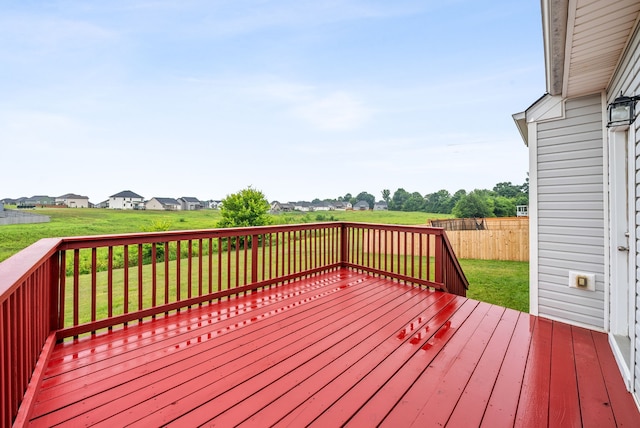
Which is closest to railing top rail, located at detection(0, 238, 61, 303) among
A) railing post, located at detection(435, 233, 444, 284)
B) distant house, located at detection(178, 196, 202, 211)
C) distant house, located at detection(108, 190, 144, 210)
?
railing post, located at detection(435, 233, 444, 284)

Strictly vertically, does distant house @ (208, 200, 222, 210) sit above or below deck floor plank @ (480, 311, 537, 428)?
above

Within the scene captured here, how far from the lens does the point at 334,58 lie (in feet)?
36.4

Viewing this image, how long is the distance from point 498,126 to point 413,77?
26.6 feet

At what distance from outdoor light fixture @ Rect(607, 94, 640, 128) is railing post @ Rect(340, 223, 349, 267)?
11.0 feet

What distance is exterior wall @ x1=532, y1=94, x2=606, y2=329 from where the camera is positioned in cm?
276

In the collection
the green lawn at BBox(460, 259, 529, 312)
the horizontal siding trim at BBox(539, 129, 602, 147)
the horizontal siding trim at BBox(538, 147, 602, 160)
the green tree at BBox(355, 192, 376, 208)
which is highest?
the green tree at BBox(355, 192, 376, 208)

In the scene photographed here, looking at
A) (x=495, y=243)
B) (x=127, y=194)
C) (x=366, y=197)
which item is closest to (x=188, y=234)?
(x=495, y=243)

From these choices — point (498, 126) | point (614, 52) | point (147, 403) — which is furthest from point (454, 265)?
point (498, 126)

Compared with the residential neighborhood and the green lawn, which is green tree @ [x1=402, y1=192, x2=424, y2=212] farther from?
the green lawn

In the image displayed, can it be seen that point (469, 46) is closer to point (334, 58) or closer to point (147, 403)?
point (334, 58)

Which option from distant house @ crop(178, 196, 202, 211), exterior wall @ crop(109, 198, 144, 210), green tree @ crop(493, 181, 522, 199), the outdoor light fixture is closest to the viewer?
the outdoor light fixture

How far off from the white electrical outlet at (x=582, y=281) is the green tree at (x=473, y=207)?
17689mm

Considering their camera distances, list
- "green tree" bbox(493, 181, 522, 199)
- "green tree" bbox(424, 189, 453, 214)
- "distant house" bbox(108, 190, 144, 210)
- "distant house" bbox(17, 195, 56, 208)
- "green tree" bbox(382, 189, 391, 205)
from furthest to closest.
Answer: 1. "green tree" bbox(382, 189, 391, 205)
2. "green tree" bbox(493, 181, 522, 199)
3. "green tree" bbox(424, 189, 453, 214)
4. "distant house" bbox(108, 190, 144, 210)
5. "distant house" bbox(17, 195, 56, 208)

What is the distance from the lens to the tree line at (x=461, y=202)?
19234mm
